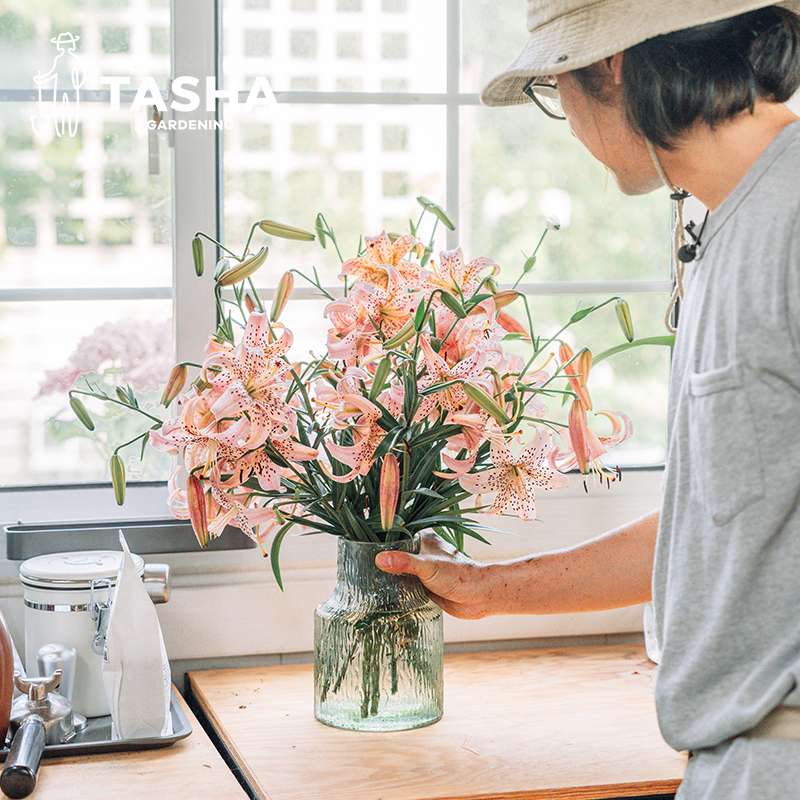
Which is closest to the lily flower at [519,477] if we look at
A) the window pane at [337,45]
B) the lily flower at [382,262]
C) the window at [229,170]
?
the lily flower at [382,262]

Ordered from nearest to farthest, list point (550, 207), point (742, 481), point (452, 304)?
point (742, 481) < point (452, 304) < point (550, 207)

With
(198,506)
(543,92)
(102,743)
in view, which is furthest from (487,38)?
(102,743)

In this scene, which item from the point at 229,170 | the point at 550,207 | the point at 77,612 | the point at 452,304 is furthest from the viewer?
the point at 550,207

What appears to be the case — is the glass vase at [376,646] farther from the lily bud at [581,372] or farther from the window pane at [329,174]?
the window pane at [329,174]

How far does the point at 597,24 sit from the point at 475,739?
31.4 inches

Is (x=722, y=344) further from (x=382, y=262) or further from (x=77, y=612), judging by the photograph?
(x=77, y=612)

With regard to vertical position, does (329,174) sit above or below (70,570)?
above

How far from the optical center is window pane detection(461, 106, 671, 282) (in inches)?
65.9

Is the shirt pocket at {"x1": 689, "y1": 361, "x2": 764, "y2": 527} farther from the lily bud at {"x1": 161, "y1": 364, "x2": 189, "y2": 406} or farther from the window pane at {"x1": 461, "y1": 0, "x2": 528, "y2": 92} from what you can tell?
the window pane at {"x1": 461, "y1": 0, "x2": 528, "y2": 92}

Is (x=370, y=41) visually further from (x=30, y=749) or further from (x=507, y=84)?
(x=30, y=749)

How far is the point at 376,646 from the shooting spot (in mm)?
1187

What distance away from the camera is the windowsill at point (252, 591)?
152 cm

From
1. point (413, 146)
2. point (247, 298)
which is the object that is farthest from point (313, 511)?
point (413, 146)

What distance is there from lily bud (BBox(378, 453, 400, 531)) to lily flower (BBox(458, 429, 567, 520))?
0.09 metres
